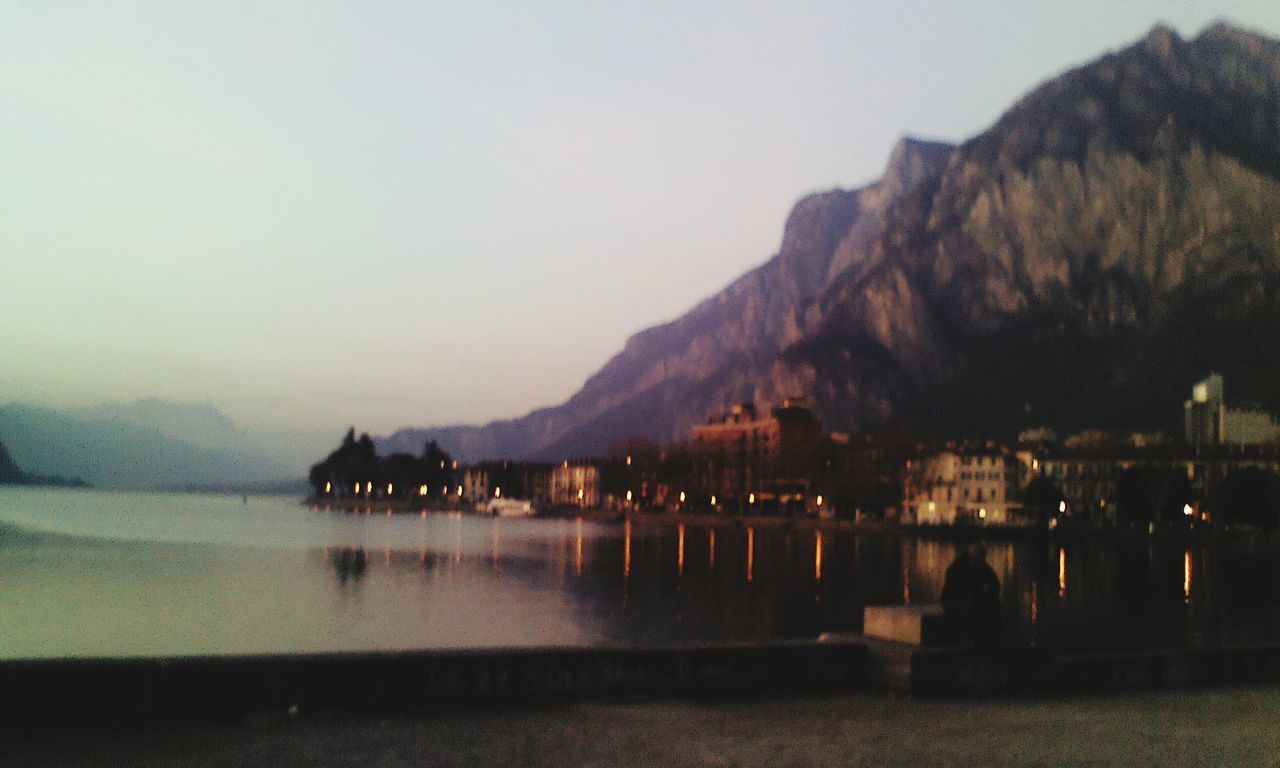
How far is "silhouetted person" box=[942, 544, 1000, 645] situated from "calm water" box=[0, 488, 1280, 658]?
15.7 metres

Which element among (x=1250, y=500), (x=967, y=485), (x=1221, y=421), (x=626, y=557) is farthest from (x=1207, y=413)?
(x=626, y=557)

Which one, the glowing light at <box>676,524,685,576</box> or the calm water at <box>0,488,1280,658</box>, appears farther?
the glowing light at <box>676,524,685,576</box>

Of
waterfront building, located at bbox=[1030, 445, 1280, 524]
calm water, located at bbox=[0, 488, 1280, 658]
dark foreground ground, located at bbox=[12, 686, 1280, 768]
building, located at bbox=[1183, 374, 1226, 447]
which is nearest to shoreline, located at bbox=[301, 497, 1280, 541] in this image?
waterfront building, located at bbox=[1030, 445, 1280, 524]

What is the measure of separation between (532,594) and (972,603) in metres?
32.1

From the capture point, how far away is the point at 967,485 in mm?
152500

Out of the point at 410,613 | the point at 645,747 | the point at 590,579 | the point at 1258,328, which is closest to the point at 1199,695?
the point at 645,747

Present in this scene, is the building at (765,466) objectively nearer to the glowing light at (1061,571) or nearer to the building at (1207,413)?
the building at (1207,413)

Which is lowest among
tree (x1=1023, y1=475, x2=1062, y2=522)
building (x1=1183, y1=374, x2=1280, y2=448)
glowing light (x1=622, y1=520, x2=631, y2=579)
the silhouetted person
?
glowing light (x1=622, y1=520, x2=631, y2=579)

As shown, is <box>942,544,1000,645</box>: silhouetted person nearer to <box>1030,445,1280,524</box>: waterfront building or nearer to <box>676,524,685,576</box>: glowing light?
<box>676,524,685,576</box>: glowing light

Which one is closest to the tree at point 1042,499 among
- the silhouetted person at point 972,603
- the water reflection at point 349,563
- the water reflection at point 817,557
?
the water reflection at point 817,557

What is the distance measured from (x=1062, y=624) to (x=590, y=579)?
22770 millimetres

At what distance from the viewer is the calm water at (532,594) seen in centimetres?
2992

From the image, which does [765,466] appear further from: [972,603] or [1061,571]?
[972,603]

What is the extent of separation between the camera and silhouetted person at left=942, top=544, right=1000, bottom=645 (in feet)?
39.7
